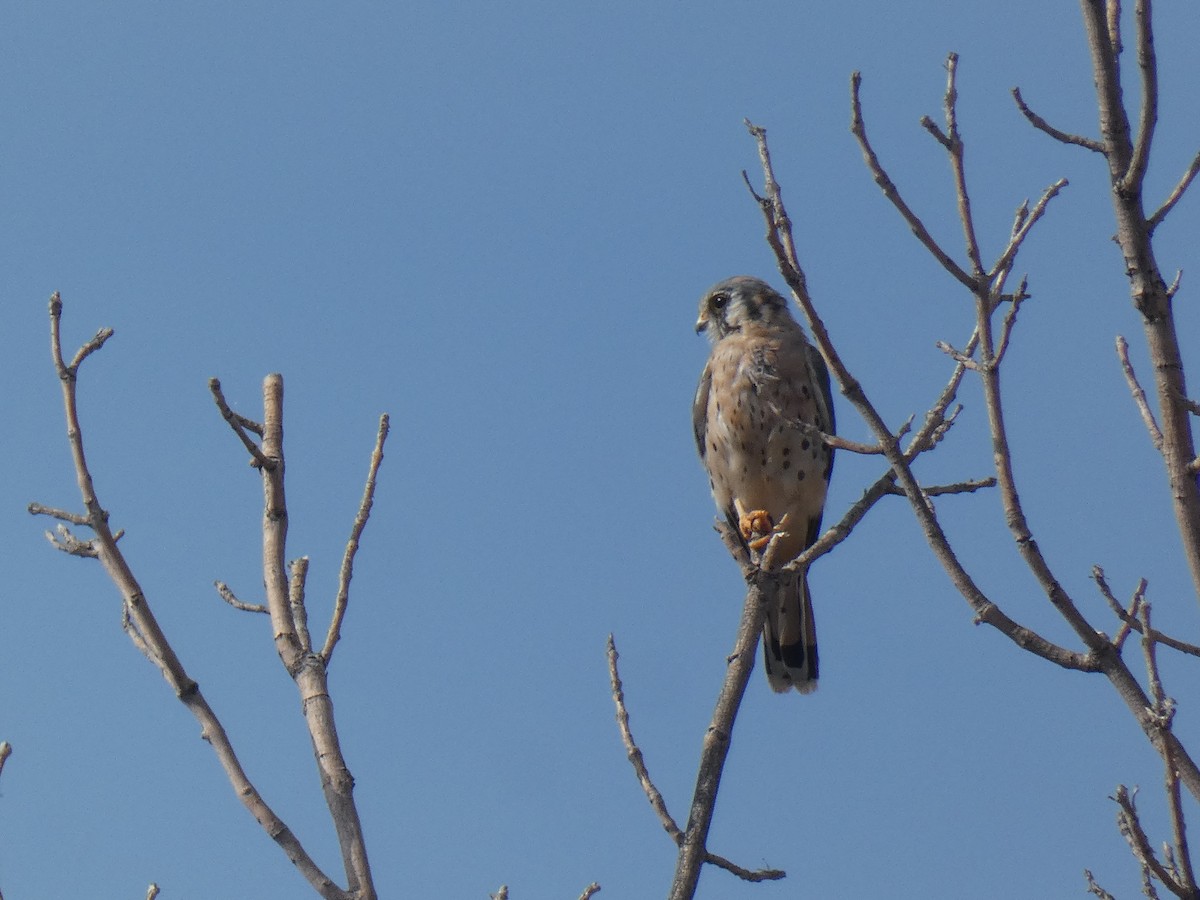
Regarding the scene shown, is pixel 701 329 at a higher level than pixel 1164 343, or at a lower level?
higher

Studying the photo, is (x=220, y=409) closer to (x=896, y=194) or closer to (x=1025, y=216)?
(x=896, y=194)

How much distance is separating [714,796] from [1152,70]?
1326 millimetres

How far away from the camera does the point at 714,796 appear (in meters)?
2.38

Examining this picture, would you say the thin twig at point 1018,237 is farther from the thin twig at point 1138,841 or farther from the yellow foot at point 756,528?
the yellow foot at point 756,528

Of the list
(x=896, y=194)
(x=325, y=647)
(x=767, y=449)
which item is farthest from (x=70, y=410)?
(x=767, y=449)

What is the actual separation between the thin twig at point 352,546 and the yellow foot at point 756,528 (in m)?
2.24

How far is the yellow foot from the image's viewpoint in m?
4.82

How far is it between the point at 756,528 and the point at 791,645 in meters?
0.71

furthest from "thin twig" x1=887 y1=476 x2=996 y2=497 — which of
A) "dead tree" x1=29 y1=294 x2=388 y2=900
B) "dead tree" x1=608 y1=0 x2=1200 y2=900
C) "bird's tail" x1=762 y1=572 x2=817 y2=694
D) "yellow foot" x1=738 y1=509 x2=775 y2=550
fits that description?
"bird's tail" x1=762 y1=572 x2=817 y2=694

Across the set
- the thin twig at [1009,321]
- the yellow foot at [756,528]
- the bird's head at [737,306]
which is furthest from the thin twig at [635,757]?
the bird's head at [737,306]

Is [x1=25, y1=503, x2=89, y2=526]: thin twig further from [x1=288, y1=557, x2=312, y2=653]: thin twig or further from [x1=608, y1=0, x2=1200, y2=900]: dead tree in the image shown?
[x1=608, y1=0, x2=1200, y2=900]: dead tree

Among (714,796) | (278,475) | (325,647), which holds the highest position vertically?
(278,475)

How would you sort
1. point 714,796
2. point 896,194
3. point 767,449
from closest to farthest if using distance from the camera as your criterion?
point 896,194 → point 714,796 → point 767,449

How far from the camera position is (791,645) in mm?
5449
